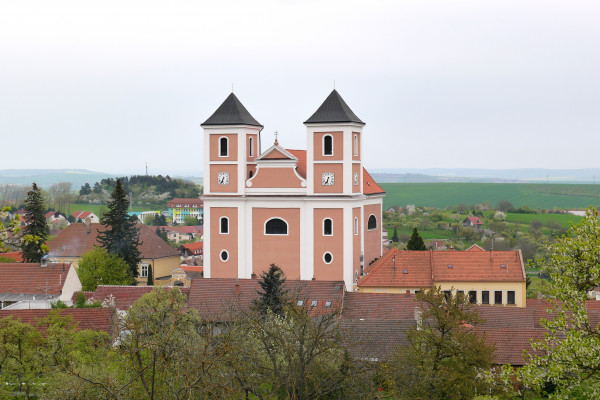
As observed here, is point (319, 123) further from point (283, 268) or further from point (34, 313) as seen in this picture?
point (34, 313)

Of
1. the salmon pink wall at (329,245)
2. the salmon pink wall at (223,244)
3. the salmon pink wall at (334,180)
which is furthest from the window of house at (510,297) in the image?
the salmon pink wall at (223,244)

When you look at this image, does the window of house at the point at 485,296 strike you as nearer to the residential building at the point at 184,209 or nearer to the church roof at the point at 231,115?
the church roof at the point at 231,115

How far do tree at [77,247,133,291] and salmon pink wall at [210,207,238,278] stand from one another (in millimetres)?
6507

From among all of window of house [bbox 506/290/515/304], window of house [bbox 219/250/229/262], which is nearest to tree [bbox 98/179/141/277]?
window of house [bbox 219/250/229/262]

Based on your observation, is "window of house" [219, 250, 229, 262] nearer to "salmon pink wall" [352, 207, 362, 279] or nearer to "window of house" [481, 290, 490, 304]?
"salmon pink wall" [352, 207, 362, 279]

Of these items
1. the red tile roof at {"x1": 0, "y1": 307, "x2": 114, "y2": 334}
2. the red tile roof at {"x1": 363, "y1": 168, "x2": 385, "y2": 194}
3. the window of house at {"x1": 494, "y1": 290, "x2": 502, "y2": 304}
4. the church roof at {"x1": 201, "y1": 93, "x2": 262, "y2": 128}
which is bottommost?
the window of house at {"x1": 494, "y1": 290, "x2": 502, "y2": 304}

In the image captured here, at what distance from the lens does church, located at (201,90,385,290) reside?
47.8 meters

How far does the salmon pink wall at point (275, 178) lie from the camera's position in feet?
160

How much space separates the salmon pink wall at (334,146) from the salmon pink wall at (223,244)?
5.70 meters

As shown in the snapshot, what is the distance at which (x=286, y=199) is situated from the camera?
48469mm

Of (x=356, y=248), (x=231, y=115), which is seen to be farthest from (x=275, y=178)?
(x=356, y=248)

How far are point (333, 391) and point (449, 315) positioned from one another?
17.1ft

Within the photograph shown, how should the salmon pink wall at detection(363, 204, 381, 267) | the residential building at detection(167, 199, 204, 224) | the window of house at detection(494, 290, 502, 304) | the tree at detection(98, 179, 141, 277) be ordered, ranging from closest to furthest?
the window of house at detection(494, 290, 502, 304) < the salmon pink wall at detection(363, 204, 381, 267) < the tree at detection(98, 179, 141, 277) < the residential building at detection(167, 199, 204, 224)

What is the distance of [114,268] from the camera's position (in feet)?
171
